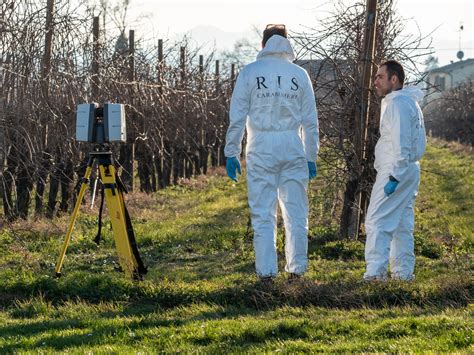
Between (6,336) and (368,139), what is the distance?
612 cm

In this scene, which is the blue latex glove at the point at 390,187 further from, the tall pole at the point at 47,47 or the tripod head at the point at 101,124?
the tall pole at the point at 47,47

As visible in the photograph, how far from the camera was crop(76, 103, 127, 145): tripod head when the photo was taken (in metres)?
7.82

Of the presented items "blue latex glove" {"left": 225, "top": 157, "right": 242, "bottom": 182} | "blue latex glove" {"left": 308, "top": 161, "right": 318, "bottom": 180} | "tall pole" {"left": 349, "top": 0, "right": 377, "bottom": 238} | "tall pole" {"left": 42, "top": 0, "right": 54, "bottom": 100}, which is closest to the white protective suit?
"blue latex glove" {"left": 308, "top": 161, "right": 318, "bottom": 180}

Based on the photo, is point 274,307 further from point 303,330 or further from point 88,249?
point 88,249

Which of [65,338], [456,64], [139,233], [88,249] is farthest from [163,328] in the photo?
[456,64]

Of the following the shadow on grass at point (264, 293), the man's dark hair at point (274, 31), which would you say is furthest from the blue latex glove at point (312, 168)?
the man's dark hair at point (274, 31)

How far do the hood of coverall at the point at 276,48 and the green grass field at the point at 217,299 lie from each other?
2.06 meters

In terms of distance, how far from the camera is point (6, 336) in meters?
6.20

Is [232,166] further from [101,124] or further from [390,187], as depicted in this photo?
[390,187]

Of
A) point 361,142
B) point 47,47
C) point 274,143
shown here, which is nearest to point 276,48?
point 274,143

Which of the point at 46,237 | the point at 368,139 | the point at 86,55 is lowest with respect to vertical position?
the point at 46,237

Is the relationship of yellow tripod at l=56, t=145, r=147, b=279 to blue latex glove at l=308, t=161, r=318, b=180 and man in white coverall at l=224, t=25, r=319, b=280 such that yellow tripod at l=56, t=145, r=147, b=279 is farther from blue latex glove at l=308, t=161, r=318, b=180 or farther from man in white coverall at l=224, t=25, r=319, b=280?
blue latex glove at l=308, t=161, r=318, b=180

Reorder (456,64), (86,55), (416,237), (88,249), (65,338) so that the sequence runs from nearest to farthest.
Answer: (65,338) → (88,249) → (416,237) → (86,55) → (456,64)

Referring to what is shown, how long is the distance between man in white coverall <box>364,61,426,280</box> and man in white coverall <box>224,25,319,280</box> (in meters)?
0.64
